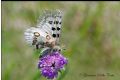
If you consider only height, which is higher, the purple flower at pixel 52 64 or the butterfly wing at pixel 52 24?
the butterfly wing at pixel 52 24

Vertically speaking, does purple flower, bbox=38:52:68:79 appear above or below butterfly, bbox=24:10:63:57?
below

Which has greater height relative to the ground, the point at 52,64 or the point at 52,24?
the point at 52,24

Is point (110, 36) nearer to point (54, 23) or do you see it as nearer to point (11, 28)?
point (54, 23)
